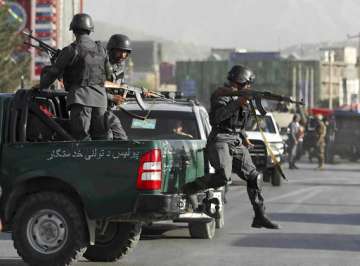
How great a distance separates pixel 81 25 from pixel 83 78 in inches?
21.3

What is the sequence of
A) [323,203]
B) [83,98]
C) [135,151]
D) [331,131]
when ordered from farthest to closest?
[331,131]
[323,203]
[83,98]
[135,151]

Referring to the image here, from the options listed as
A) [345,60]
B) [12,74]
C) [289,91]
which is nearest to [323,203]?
[12,74]

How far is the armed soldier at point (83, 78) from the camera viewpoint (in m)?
10.7

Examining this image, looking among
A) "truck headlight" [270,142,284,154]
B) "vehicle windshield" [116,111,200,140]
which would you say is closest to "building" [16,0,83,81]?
"truck headlight" [270,142,284,154]

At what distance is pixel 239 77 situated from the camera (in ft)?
39.6

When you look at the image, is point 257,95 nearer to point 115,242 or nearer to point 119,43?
point 119,43

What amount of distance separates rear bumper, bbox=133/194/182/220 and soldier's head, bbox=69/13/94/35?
76.6 inches

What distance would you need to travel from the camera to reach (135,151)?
32.5 feet

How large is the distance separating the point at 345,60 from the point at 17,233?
622 feet

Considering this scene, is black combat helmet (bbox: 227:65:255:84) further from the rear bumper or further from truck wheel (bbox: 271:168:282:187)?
truck wheel (bbox: 271:168:282:187)

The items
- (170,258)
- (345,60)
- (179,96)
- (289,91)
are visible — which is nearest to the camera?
(170,258)

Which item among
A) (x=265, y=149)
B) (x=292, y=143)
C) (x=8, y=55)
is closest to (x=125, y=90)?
(x=265, y=149)

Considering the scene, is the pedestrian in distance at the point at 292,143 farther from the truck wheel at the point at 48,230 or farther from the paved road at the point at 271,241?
the truck wheel at the point at 48,230

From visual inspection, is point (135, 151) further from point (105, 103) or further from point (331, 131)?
point (331, 131)
